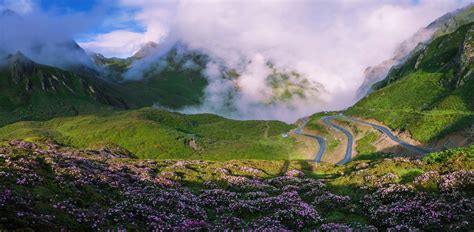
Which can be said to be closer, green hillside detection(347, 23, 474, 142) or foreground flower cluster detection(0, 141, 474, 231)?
foreground flower cluster detection(0, 141, 474, 231)

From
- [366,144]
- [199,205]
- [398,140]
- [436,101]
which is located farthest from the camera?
[436,101]

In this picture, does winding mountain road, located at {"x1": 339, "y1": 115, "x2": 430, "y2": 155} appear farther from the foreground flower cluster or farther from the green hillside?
the foreground flower cluster

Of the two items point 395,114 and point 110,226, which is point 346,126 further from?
point 110,226

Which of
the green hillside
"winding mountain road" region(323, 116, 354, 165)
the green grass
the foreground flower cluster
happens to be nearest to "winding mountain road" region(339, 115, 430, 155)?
the green hillside

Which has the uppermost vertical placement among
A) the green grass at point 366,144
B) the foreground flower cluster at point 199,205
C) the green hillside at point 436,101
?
the green hillside at point 436,101

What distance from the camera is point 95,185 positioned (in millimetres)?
26875

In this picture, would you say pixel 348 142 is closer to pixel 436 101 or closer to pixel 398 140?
pixel 398 140

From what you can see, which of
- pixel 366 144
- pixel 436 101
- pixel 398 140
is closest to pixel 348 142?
pixel 366 144

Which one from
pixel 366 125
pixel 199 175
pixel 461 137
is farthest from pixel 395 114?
pixel 199 175

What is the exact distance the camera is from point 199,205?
27.9 metres

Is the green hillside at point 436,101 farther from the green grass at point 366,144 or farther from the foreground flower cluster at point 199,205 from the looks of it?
the foreground flower cluster at point 199,205

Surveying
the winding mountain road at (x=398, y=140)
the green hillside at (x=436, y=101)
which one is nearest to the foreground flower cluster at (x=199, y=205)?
the winding mountain road at (x=398, y=140)

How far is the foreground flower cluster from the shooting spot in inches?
719

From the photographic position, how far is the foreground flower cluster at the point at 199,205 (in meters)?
18.3
